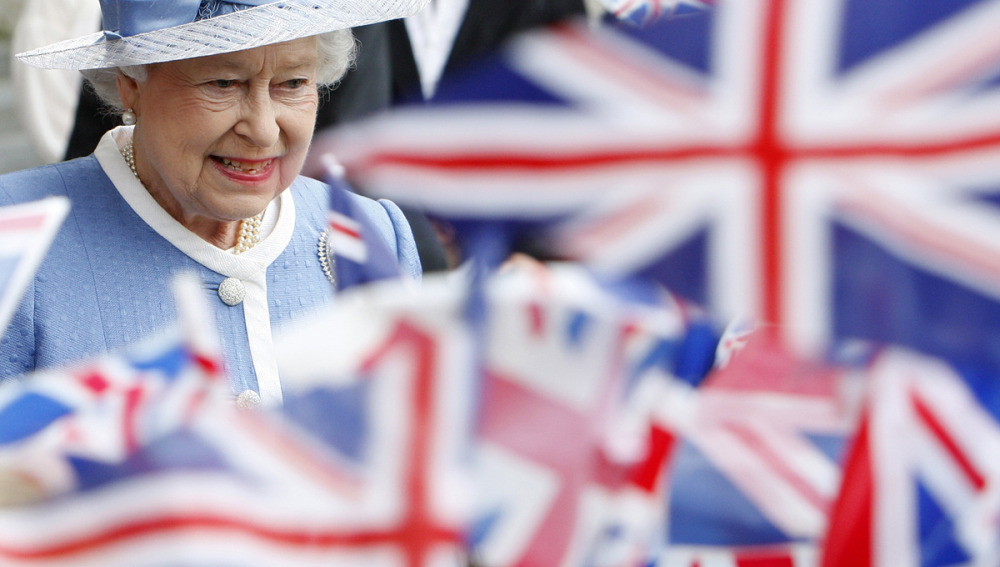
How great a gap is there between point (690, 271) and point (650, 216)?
5 cm

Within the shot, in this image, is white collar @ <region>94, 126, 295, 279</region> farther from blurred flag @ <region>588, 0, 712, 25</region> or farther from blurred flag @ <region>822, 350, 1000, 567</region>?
blurred flag @ <region>822, 350, 1000, 567</region>

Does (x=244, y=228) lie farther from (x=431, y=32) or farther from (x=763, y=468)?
(x=431, y=32)

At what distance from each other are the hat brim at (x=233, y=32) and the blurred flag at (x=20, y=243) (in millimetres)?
479

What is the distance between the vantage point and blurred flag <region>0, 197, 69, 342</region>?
1047mm

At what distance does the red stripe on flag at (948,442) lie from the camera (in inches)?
33.1

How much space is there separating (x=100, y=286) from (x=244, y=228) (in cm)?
26

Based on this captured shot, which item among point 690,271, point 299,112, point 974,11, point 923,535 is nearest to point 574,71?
point 690,271

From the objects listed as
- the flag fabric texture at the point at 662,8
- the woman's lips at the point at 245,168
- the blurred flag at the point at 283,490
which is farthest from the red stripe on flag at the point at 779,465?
the woman's lips at the point at 245,168

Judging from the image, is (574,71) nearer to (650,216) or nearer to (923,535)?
(650,216)

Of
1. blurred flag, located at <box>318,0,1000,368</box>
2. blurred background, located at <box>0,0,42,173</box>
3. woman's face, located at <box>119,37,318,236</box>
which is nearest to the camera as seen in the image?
blurred flag, located at <box>318,0,1000,368</box>

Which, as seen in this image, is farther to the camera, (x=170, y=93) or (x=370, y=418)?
(x=170, y=93)

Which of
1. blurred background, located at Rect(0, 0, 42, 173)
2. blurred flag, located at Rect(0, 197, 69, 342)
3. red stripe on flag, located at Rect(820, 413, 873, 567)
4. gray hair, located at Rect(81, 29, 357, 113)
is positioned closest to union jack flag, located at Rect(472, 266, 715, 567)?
red stripe on flag, located at Rect(820, 413, 873, 567)

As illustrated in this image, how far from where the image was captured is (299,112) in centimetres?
177

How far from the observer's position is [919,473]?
2.79ft
